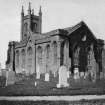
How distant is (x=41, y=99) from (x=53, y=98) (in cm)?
76

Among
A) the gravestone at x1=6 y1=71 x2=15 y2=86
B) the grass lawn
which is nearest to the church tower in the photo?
the gravestone at x1=6 y1=71 x2=15 y2=86

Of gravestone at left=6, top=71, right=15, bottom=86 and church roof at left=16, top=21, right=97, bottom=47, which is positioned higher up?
church roof at left=16, top=21, right=97, bottom=47

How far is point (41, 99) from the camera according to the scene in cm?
1588

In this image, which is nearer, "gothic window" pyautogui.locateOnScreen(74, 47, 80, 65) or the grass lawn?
the grass lawn

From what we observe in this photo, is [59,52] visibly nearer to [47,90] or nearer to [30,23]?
[30,23]

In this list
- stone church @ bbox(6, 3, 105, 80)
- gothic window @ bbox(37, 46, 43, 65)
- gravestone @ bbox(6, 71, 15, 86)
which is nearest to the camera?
gravestone @ bbox(6, 71, 15, 86)

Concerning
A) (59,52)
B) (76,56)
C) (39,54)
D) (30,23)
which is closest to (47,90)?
(59,52)

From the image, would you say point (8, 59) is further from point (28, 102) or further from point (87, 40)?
point (28, 102)

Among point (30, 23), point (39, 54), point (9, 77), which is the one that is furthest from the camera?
point (30, 23)

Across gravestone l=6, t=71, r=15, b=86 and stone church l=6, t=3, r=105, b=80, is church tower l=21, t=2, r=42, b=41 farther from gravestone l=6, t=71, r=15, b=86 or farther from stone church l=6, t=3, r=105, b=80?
gravestone l=6, t=71, r=15, b=86

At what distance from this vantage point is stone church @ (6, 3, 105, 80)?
4666 centimetres

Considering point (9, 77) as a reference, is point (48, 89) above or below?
below

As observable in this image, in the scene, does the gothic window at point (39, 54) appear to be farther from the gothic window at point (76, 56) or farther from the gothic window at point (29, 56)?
the gothic window at point (76, 56)

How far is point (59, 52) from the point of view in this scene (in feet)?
151
